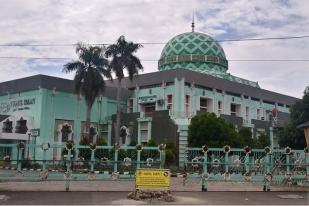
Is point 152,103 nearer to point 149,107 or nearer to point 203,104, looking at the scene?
point 149,107

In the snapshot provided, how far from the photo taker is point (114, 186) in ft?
66.8

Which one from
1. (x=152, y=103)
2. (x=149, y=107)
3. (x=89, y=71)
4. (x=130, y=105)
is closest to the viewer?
(x=89, y=71)

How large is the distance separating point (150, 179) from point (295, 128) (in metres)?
28.3

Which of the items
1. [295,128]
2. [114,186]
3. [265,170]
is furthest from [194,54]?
[114,186]

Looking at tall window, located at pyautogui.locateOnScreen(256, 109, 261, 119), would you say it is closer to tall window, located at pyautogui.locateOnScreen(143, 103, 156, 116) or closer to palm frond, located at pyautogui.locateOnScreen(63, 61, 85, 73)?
tall window, located at pyautogui.locateOnScreen(143, 103, 156, 116)

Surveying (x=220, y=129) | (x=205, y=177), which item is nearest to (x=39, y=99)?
(x=220, y=129)

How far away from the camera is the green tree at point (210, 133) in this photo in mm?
40031

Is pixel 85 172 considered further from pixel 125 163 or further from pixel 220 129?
pixel 220 129

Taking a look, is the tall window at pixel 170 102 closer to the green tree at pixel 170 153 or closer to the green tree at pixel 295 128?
the green tree at pixel 170 153

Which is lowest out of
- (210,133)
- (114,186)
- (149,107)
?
(114,186)

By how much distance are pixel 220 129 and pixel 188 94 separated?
33.7 ft

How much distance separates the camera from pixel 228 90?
54.9 meters

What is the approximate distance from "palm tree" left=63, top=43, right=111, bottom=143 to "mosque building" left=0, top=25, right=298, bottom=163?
14.0 ft

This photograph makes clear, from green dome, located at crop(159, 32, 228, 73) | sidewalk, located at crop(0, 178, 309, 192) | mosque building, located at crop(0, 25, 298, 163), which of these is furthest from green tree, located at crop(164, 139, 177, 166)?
green dome, located at crop(159, 32, 228, 73)
